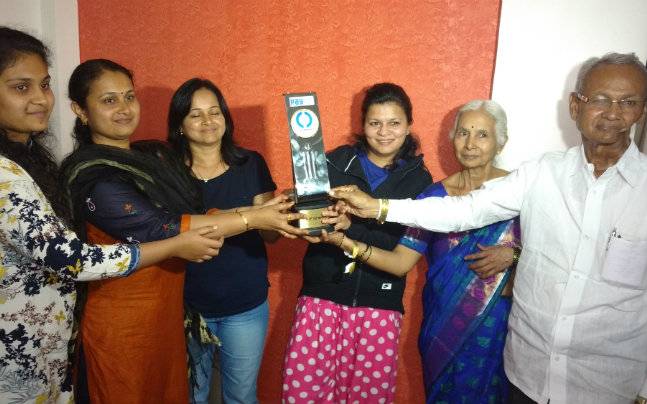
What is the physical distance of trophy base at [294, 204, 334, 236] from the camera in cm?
137

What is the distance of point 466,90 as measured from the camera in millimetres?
1810

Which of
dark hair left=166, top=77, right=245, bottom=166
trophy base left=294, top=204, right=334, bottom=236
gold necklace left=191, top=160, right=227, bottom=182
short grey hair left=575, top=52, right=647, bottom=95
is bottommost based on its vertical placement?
trophy base left=294, top=204, right=334, bottom=236

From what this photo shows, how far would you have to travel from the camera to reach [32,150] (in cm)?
117

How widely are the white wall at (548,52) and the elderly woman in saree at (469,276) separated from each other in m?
0.25

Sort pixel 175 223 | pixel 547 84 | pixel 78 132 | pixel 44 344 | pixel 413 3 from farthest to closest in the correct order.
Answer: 1. pixel 413 3
2. pixel 547 84
3. pixel 78 132
4. pixel 175 223
5. pixel 44 344

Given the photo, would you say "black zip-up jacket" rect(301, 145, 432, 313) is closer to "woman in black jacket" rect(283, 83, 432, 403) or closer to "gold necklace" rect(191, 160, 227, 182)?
"woman in black jacket" rect(283, 83, 432, 403)

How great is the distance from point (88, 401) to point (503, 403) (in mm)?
1446

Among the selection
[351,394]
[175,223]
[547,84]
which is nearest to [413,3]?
[547,84]

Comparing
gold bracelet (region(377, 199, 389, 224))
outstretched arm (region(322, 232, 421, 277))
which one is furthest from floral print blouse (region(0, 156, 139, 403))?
gold bracelet (region(377, 199, 389, 224))

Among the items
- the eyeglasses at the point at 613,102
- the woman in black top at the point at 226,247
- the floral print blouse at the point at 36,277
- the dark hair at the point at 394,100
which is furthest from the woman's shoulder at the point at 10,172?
the eyeglasses at the point at 613,102

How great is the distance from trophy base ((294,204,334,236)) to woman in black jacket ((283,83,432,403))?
20 cm

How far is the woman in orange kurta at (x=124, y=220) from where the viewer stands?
4.01ft

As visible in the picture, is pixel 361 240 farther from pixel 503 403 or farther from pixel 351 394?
pixel 503 403

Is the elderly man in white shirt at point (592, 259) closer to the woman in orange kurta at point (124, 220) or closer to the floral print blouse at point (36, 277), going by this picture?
the woman in orange kurta at point (124, 220)
